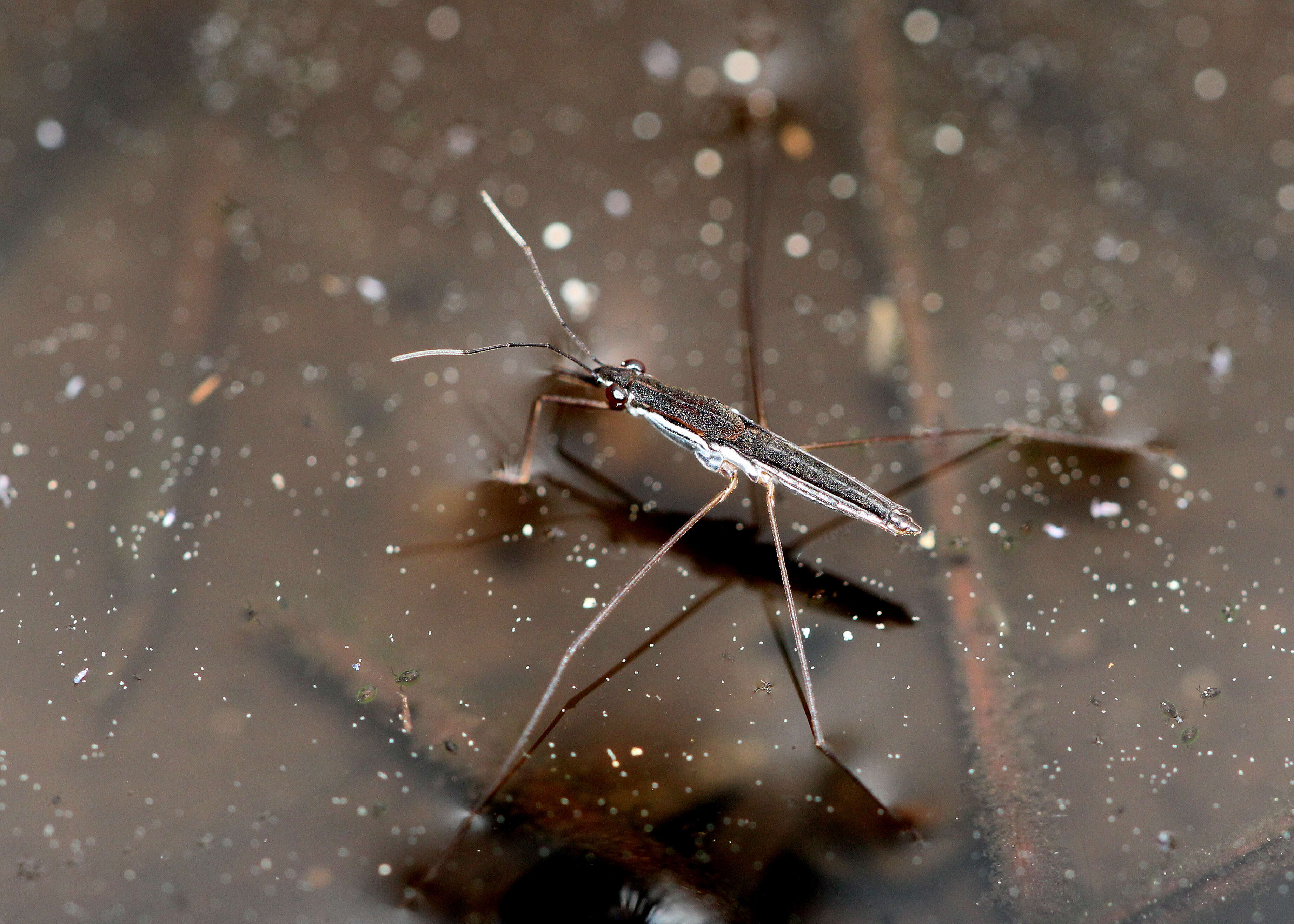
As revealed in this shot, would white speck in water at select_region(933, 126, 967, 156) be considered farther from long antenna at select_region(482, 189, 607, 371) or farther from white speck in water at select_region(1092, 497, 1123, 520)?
long antenna at select_region(482, 189, 607, 371)

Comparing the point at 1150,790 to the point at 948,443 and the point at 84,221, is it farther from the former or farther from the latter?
the point at 84,221

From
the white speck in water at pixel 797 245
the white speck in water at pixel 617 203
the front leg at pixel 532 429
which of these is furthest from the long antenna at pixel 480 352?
the white speck in water at pixel 797 245

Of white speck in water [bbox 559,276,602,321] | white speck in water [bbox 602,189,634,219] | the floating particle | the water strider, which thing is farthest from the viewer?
white speck in water [bbox 602,189,634,219]

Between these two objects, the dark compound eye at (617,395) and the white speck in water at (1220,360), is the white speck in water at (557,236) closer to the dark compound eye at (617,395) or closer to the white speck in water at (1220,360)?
the dark compound eye at (617,395)

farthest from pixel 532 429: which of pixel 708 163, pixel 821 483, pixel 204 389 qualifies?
pixel 708 163

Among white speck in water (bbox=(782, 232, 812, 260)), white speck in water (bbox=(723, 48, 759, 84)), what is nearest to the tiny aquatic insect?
white speck in water (bbox=(782, 232, 812, 260))

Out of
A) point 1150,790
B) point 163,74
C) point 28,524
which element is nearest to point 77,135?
point 163,74
